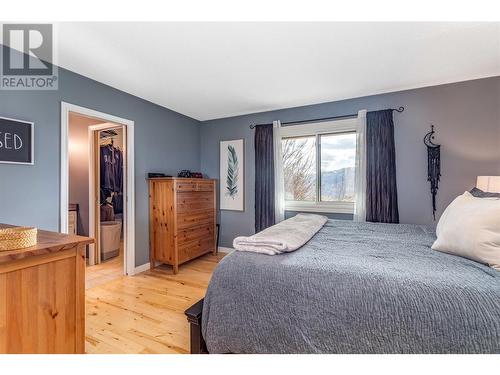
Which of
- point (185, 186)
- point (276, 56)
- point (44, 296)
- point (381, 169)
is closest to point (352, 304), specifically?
point (44, 296)

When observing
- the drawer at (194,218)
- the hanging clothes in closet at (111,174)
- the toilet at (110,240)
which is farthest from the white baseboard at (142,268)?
the hanging clothes in closet at (111,174)

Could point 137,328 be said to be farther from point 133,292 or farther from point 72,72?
point 72,72

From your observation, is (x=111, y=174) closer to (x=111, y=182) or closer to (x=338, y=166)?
(x=111, y=182)

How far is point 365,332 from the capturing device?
3.51ft

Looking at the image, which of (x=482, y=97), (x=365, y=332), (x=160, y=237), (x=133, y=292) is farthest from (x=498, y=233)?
(x=160, y=237)

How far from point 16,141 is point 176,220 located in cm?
169

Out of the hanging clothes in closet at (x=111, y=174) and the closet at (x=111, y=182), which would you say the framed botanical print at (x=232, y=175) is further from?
the hanging clothes in closet at (x=111, y=174)

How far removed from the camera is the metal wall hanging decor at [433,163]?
280 centimetres

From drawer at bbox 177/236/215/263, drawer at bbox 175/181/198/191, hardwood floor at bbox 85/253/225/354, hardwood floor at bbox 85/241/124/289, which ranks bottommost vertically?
hardwood floor at bbox 85/253/225/354

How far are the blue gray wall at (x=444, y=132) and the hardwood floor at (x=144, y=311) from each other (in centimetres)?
272

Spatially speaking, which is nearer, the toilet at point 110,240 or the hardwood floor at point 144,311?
the hardwood floor at point 144,311

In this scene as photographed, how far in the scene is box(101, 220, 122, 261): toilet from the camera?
12.1ft

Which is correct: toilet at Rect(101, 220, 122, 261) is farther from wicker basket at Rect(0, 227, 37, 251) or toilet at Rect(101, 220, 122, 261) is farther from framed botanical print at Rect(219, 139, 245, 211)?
wicker basket at Rect(0, 227, 37, 251)

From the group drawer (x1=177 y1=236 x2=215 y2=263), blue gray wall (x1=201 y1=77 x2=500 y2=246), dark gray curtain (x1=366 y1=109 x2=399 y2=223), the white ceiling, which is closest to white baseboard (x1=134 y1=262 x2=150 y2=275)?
drawer (x1=177 y1=236 x2=215 y2=263)
